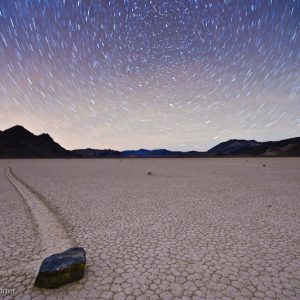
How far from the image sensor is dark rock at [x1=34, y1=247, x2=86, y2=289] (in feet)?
10.9

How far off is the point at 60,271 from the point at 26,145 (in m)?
160

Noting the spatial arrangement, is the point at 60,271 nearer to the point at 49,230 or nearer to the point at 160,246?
the point at 160,246

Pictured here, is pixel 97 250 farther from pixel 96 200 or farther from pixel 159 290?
pixel 96 200

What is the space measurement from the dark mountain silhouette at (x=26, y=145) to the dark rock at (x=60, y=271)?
13503cm

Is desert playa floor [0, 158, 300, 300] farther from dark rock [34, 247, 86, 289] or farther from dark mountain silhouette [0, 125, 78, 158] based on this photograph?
dark mountain silhouette [0, 125, 78, 158]

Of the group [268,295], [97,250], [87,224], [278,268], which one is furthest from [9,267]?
[278,268]

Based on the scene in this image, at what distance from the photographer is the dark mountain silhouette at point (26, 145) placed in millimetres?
128650

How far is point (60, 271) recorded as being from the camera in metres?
3.36

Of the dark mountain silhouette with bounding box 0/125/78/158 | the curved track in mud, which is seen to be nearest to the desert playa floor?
the curved track in mud

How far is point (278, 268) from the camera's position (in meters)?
3.92

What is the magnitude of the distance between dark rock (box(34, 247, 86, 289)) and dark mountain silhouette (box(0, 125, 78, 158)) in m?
135

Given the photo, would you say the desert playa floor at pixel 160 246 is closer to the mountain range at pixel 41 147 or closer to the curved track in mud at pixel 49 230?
the curved track in mud at pixel 49 230

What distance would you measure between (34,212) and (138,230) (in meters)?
3.96

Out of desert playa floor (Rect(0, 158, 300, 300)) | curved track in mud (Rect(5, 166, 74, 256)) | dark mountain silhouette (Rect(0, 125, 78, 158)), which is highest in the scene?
dark mountain silhouette (Rect(0, 125, 78, 158))
